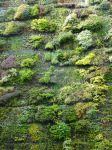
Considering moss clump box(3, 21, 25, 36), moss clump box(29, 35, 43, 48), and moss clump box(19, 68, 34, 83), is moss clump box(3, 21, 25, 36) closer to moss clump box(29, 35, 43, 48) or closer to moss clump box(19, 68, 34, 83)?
moss clump box(29, 35, 43, 48)

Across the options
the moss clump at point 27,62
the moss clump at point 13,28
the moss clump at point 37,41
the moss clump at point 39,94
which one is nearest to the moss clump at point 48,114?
the moss clump at point 39,94

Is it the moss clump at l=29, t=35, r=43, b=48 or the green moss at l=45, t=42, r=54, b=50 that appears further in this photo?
the moss clump at l=29, t=35, r=43, b=48

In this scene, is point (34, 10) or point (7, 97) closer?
point (7, 97)

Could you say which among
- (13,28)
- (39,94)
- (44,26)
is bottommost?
(39,94)

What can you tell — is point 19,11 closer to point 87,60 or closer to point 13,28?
point 13,28

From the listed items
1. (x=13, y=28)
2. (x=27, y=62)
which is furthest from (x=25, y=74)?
(x=13, y=28)

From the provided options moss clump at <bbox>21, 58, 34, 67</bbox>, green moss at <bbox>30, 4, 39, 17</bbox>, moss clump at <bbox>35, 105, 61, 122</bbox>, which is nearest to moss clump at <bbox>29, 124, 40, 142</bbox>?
moss clump at <bbox>35, 105, 61, 122</bbox>

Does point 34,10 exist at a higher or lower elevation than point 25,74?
higher
